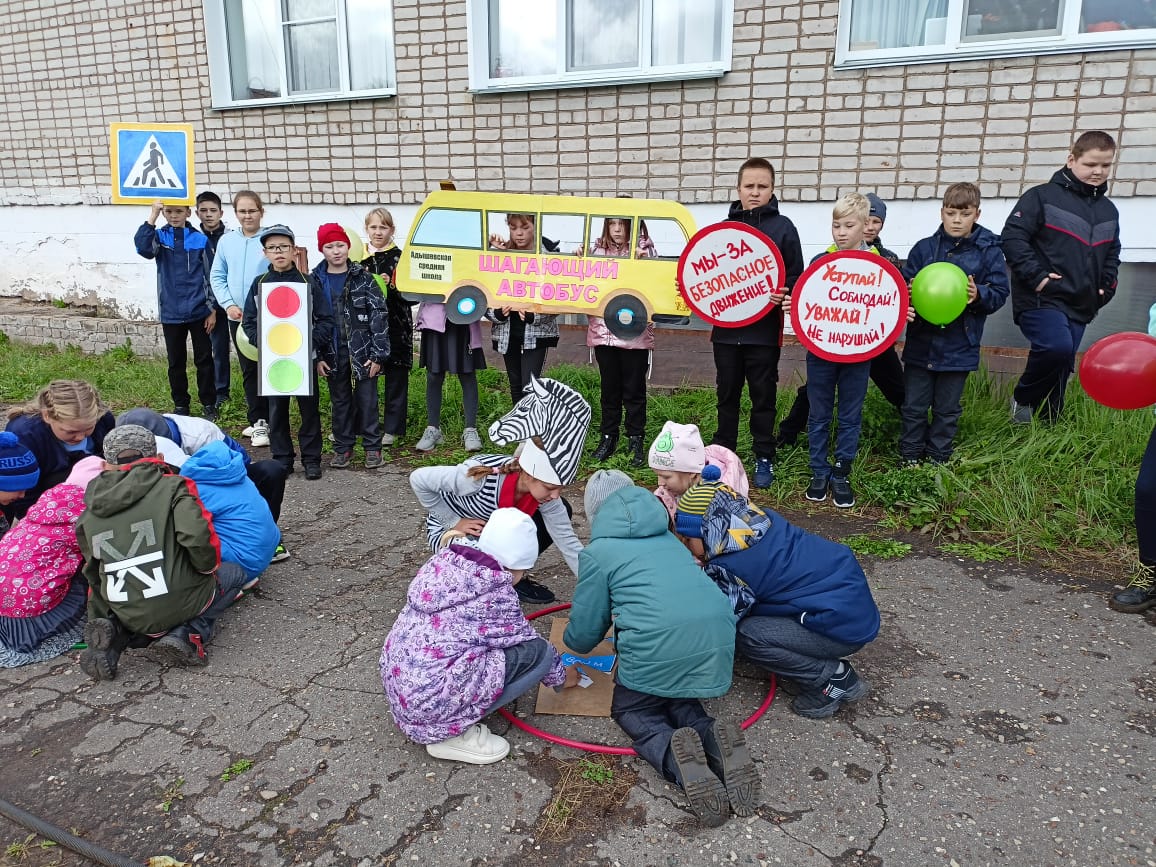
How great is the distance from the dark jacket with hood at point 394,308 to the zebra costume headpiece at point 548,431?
2801 mm

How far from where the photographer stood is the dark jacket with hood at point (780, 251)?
5051 millimetres

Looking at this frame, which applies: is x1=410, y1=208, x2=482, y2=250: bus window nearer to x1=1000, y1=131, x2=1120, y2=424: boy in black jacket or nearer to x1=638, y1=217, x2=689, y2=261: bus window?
x1=638, y1=217, x2=689, y2=261: bus window

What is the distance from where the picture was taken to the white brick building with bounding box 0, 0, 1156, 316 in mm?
6188

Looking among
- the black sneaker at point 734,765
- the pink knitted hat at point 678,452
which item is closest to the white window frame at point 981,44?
the pink knitted hat at point 678,452

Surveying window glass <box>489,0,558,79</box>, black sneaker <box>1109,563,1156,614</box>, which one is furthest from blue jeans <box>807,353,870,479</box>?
window glass <box>489,0,558,79</box>

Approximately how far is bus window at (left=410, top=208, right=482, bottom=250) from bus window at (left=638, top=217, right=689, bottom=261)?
1.13 metres

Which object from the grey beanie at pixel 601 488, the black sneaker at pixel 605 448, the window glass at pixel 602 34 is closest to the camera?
the grey beanie at pixel 601 488

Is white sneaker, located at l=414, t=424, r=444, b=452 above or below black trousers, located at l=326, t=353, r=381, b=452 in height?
below

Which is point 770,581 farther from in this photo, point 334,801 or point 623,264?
point 623,264

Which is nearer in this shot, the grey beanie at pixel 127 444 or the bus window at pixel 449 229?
the grey beanie at pixel 127 444

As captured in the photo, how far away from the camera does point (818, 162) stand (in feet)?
22.2

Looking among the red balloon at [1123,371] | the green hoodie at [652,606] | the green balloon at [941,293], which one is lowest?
the green hoodie at [652,606]

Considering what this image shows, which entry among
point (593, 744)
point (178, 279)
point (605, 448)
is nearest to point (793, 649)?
point (593, 744)

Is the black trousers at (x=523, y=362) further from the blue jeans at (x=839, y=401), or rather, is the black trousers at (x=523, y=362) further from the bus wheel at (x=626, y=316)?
the blue jeans at (x=839, y=401)
